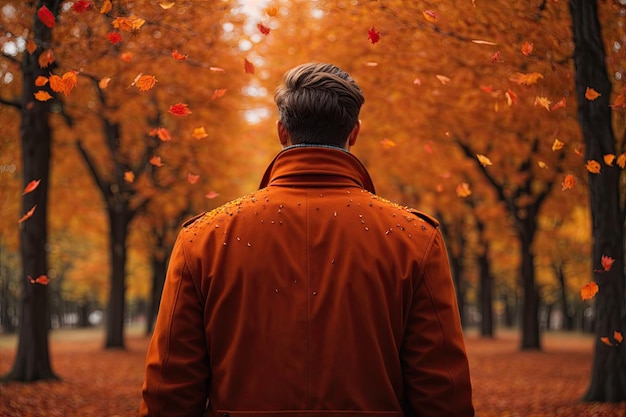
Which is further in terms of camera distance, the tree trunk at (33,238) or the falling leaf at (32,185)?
the tree trunk at (33,238)

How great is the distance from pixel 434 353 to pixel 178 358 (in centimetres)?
84

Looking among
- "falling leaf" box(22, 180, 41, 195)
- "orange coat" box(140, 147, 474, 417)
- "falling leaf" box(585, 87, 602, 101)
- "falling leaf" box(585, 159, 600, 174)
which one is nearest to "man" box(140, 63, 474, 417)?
"orange coat" box(140, 147, 474, 417)

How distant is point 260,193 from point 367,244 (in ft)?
1.43

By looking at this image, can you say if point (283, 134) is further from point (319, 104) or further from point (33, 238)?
point (33, 238)

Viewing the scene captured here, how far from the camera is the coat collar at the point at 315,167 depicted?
89.8 inches

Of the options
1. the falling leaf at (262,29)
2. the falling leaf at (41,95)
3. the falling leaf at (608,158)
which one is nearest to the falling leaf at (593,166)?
the falling leaf at (608,158)

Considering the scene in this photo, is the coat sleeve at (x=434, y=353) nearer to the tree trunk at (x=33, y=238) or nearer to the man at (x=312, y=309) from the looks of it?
the man at (x=312, y=309)

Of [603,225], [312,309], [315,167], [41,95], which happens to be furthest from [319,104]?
[603,225]

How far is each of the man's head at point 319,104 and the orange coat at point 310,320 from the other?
0.23 metres

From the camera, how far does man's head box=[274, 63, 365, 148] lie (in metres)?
2.23

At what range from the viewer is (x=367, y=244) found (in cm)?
217

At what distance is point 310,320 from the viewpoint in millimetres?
2117

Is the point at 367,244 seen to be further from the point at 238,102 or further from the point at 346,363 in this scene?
the point at 238,102

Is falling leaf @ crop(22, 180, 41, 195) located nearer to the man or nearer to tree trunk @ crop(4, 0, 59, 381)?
tree trunk @ crop(4, 0, 59, 381)
